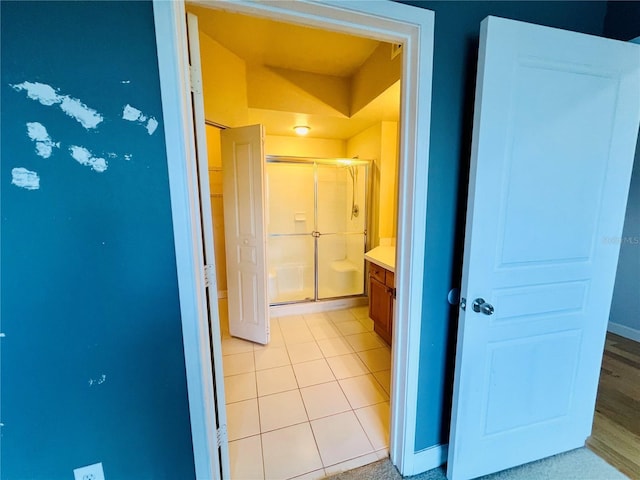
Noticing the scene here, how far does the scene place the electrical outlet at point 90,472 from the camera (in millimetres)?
942

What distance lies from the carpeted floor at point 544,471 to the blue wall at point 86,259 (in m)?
1.06

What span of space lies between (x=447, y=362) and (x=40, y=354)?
5.43 ft

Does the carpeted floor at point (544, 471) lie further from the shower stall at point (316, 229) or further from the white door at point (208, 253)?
the shower stall at point (316, 229)

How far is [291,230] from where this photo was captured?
3.76m

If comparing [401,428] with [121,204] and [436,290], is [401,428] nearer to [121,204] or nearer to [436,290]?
[436,290]

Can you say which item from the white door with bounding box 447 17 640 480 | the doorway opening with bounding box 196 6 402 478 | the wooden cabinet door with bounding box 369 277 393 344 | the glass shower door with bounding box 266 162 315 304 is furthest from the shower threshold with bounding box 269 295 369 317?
the white door with bounding box 447 17 640 480

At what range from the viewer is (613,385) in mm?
1967

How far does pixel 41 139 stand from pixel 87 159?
12 cm

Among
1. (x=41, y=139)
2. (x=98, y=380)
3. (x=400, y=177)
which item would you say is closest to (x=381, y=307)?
(x=400, y=177)

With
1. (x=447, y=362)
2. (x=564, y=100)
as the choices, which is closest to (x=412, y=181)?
(x=564, y=100)

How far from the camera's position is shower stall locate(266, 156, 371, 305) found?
139 inches

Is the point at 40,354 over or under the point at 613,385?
over

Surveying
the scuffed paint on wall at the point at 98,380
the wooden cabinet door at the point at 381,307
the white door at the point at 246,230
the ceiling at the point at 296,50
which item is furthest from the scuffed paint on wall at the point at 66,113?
the wooden cabinet door at the point at 381,307

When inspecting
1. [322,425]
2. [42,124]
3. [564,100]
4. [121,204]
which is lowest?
[322,425]
